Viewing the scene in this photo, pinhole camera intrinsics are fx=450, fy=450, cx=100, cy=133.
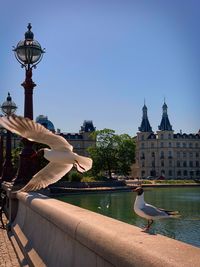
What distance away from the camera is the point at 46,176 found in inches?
337

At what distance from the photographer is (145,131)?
167000 millimetres

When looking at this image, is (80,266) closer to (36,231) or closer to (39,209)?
(39,209)

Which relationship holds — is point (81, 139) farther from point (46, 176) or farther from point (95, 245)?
point (95, 245)

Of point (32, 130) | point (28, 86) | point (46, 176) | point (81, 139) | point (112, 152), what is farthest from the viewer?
point (81, 139)

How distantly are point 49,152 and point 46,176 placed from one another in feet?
1.70

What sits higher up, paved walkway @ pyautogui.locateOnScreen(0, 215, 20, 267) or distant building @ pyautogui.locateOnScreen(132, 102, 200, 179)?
distant building @ pyautogui.locateOnScreen(132, 102, 200, 179)

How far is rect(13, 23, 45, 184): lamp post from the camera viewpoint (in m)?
13.3

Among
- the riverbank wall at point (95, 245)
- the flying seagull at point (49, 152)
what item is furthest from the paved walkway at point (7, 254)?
the flying seagull at point (49, 152)

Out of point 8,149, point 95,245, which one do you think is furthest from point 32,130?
point 8,149

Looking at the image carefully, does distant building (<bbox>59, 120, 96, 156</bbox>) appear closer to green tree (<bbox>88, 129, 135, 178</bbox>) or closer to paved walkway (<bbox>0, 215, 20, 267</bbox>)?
green tree (<bbox>88, 129, 135, 178</bbox>)

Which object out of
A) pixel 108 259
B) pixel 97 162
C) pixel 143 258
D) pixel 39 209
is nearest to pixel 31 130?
pixel 39 209

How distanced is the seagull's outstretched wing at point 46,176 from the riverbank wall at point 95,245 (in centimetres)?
32

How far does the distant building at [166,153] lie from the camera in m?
163

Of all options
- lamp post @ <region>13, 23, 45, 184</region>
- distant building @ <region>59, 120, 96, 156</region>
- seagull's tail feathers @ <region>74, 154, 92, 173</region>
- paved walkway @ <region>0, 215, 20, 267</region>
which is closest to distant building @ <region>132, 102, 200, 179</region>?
distant building @ <region>59, 120, 96, 156</region>
